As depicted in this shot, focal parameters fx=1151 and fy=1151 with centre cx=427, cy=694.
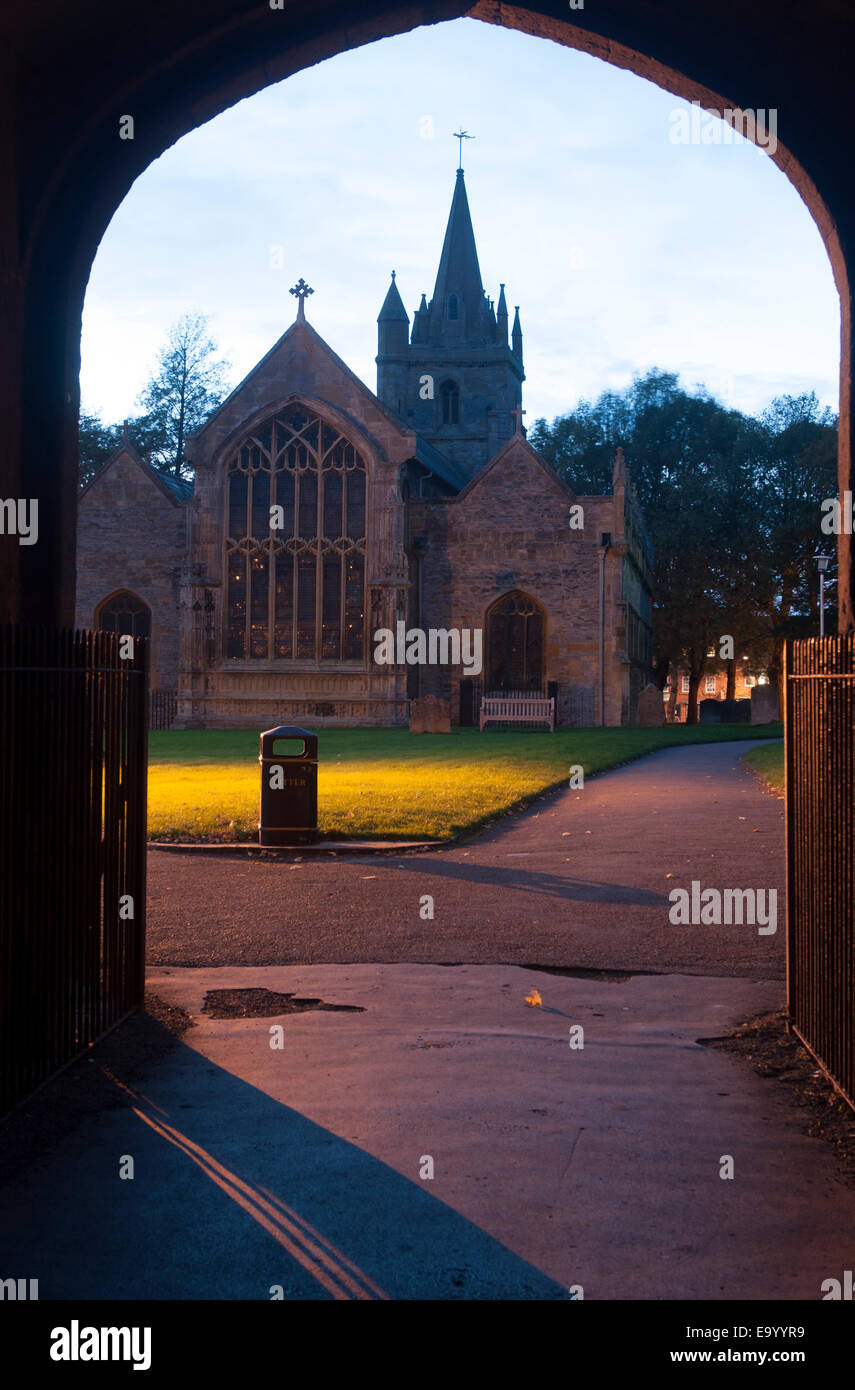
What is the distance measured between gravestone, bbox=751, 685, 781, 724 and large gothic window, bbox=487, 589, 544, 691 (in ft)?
30.5

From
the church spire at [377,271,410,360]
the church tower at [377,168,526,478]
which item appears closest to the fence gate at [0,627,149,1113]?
the church tower at [377,168,526,478]

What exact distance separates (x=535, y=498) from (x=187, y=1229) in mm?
33824

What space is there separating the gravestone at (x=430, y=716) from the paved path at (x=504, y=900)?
16.7m

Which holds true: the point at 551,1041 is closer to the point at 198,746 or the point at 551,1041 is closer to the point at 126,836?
the point at 126,836

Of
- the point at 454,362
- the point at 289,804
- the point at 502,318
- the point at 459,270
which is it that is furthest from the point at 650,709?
the point at 459,270

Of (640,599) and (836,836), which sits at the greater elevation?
(640,599)

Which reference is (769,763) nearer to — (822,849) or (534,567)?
(534,567)

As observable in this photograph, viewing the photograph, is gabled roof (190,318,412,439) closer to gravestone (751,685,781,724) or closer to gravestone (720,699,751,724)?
gravestone (751,685,781,724)

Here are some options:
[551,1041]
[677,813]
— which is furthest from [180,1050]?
[677,813]

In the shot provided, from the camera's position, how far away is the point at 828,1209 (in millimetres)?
3598

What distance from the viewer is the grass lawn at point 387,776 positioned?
12.0 meters

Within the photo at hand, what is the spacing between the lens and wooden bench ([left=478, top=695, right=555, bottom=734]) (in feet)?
104

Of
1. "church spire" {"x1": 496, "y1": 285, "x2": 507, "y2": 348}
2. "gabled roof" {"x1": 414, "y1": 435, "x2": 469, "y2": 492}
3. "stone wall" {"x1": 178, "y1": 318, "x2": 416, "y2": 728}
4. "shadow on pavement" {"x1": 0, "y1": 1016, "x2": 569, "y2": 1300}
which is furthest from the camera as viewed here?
"church spire" {"x1": 496, "y1": 285, "x2": 507, "y2": 348}
